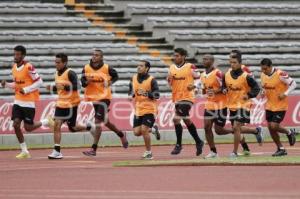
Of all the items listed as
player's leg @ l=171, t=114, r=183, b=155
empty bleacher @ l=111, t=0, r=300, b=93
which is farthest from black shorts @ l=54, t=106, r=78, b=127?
empty bleacher @ l=111, t=0, r=300, b=93

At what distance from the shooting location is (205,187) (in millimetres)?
14828

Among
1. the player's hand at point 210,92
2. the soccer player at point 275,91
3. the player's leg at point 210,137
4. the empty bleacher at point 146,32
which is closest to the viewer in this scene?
the player's leg at point 210,137

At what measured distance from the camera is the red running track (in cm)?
1390

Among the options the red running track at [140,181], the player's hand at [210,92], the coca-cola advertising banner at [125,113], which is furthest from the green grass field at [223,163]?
the coca-cola advertising banner at [125,113]

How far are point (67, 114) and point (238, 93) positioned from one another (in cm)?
379

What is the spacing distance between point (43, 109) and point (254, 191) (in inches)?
610

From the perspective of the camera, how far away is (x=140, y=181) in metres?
16.0

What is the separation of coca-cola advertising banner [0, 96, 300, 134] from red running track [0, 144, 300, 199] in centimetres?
698

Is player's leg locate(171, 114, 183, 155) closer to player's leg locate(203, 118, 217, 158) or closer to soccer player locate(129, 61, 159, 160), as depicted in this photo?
soccer player locate(129, 61, 159, 160)

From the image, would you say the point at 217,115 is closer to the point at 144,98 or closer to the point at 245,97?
the point at 245,97

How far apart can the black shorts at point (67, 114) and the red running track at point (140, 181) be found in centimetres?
188

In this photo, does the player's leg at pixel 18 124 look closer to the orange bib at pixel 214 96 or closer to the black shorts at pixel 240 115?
the orange bib at pixel 214 96

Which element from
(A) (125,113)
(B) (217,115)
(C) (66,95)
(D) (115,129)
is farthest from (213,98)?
(A) (125,113)

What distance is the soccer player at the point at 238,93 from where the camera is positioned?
2183cm
